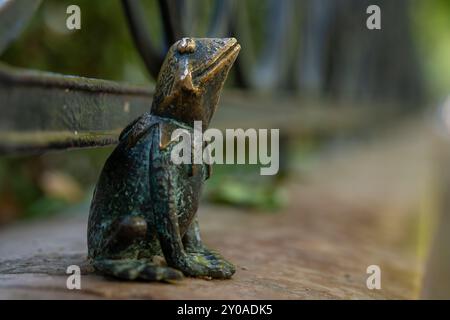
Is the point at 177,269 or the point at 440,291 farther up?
the point at 177,269

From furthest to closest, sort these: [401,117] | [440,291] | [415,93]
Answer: [415,93], [401,117], [440,291]

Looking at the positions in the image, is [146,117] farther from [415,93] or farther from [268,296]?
[415,93]

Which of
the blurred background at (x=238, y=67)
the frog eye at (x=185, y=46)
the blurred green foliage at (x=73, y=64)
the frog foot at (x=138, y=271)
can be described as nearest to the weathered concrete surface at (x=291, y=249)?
the frog foot at (x=138, y=271)

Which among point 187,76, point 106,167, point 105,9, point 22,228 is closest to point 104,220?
point 106,167

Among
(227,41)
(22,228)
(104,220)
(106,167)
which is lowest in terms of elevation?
(22,228)

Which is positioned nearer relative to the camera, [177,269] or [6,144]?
[6,144]

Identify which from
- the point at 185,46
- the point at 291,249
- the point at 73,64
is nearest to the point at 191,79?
the point at 185,46

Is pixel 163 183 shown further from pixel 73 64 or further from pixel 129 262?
pixel 73 64

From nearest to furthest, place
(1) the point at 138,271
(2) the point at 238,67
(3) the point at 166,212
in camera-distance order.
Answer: (1) the point at 138,271 < (3) the point at 166,212 < (2) the point at 238,67
